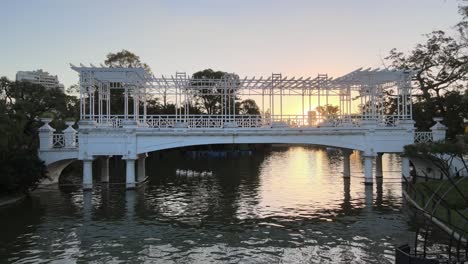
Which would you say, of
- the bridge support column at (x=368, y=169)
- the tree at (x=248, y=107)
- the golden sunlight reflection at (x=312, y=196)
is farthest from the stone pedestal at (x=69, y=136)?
the tree at (x=248, y=107)

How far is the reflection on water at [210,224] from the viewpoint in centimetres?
1573

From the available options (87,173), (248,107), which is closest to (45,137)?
(87,173)

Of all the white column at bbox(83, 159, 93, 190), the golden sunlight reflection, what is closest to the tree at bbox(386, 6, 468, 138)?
the golden sunlight reflection

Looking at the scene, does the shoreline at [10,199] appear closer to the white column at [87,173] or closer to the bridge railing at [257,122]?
the white column at [87,173]

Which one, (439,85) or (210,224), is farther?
(439,85)

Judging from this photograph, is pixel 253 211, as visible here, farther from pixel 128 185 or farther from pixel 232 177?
pixel 232 177

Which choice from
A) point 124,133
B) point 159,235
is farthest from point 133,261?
point 124,133

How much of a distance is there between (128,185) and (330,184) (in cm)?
1437

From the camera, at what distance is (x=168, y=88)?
33406 mm

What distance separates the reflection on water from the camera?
51.6ft

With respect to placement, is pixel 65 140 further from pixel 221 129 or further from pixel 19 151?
pixel 221 129

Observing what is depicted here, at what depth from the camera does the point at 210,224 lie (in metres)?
20.5

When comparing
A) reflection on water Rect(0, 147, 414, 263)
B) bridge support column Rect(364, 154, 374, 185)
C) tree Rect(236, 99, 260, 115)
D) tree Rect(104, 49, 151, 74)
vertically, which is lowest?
reflection on water Rect(0, 147, 414, 263)

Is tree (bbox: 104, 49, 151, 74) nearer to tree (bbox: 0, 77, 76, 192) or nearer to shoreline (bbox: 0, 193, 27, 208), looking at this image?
tree (bbox: 0, 77, 76, 192)
